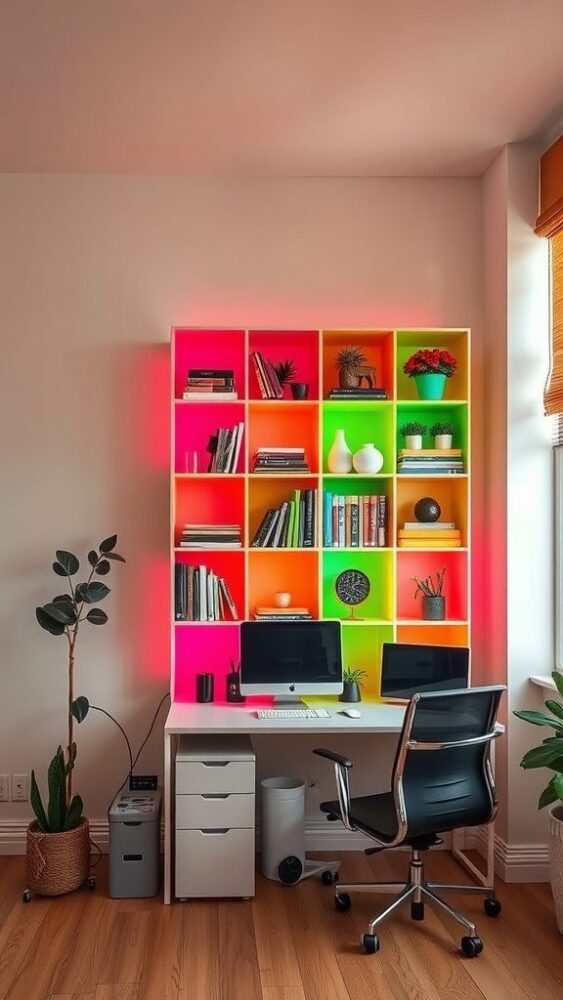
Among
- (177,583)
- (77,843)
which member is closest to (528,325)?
(177,583)

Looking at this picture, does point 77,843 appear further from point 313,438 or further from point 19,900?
point 313,438

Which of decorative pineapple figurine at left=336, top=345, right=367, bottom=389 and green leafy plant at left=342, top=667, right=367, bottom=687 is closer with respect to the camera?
decorative pineapple figurine at left=336, top=345, right=367, bottom=389

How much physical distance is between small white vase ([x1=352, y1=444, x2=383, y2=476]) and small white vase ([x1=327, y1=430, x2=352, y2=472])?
5 cm

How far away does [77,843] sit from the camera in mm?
3779

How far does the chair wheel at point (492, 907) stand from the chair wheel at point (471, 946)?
1.14ft

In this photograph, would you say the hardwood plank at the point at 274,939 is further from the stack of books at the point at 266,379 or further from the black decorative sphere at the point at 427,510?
the stack of books at the point at 266,379

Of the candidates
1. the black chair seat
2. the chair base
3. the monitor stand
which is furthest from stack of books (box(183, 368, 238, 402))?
the chair base

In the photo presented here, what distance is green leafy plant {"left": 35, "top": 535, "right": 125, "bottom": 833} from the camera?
3801 millimetres

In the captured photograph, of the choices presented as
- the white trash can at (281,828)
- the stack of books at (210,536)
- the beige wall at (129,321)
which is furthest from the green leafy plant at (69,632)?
the white trash can at (281,828)

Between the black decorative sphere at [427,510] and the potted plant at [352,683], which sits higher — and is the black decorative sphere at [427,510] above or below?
above

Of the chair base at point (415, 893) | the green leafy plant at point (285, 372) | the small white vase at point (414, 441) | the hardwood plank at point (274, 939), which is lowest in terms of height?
the hardwood plank at point (274, 939)

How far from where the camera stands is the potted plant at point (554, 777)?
10.8 feet

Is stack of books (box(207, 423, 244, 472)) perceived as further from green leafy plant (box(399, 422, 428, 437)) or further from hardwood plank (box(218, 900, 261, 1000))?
hardwood plank (box(218, 900, 261, 1000))

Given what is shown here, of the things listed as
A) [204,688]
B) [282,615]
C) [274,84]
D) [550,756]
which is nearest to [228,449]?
[282,615]
